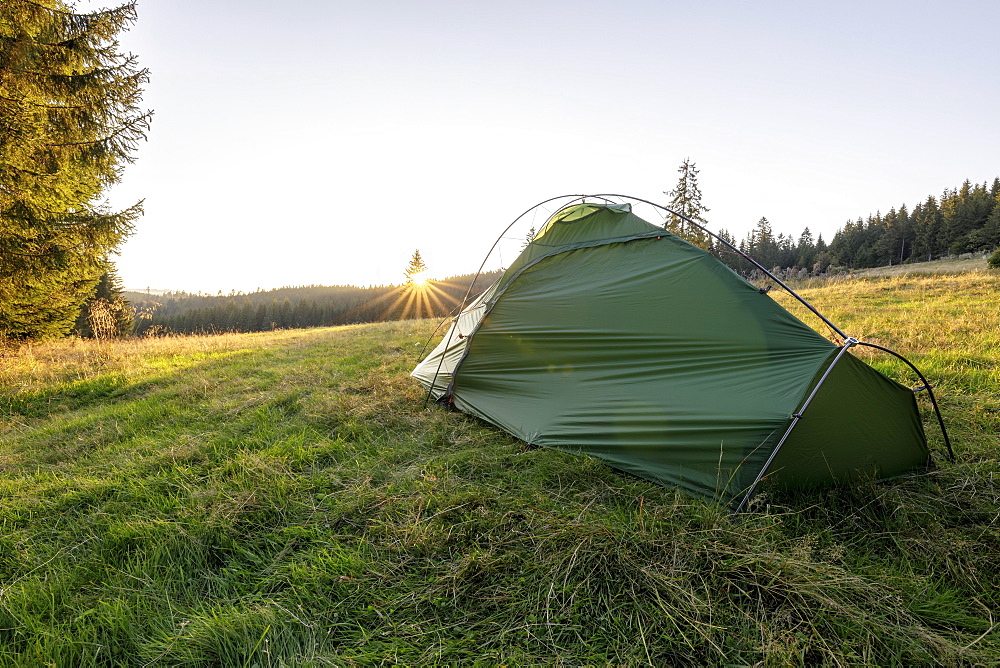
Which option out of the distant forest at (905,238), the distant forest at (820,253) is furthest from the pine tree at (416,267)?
the distant forest at (905,238)

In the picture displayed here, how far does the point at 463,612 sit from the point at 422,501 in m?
0.96

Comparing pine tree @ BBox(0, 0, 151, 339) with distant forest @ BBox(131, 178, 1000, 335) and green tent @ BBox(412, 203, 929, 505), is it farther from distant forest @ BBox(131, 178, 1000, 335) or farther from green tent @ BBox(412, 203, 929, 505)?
distant forest @ BBox(131, 178, 1000, 335)

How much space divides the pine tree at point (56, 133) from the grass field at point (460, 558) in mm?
5444

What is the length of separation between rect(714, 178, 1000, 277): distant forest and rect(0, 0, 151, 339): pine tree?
45706 millimetres

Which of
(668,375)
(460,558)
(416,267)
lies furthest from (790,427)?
(416,267)

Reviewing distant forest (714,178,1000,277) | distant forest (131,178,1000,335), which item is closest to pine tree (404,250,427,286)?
distant forest (131,178,1000,335)

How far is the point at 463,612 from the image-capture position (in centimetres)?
197

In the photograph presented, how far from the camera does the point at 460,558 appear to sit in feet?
7.41

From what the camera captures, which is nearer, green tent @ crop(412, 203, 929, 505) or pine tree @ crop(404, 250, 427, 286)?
green tent @ crop(412, 203, 929, 505)

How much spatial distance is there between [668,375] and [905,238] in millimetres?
81458

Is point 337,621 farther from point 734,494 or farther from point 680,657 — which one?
point 734,494

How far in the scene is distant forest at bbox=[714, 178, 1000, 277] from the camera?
4769 cm

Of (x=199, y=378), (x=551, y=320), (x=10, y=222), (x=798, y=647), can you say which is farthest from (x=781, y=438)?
(x=10, y=222)

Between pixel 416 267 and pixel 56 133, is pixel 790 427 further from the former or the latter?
pixel 416 267
